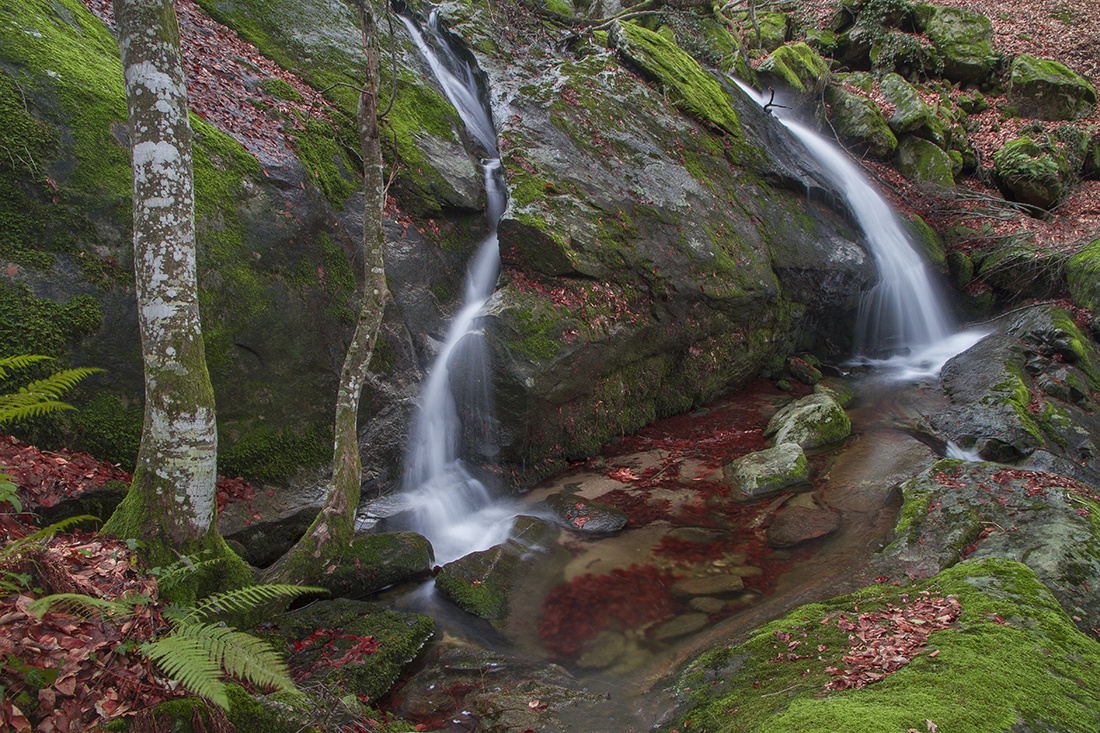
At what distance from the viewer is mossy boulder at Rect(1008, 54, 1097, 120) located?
1744 cm

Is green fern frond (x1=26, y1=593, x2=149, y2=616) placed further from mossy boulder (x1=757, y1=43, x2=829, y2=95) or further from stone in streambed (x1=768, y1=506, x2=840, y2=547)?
mossy boulder (x1=757, y1=43, x2=829, y2=95)

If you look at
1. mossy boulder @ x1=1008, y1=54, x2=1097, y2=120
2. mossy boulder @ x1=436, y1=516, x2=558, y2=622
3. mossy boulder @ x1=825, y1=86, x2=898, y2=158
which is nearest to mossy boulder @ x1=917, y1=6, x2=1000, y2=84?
mossy boulder @ x1=1008, y1=54, x2=1097, y2=120

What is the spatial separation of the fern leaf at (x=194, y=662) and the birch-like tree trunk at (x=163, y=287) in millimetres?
1435

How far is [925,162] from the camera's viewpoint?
52.9 feet

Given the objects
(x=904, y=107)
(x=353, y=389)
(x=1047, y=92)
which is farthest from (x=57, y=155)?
(x=1047, y=92)

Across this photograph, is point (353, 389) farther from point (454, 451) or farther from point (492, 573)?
point (454, 451)

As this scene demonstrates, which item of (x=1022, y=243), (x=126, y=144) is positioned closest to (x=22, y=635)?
(x=126, y=144)

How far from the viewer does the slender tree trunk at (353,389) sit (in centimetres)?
482

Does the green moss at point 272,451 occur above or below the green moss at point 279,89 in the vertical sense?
below

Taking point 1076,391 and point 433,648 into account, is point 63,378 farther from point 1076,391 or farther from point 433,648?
point 1076,391

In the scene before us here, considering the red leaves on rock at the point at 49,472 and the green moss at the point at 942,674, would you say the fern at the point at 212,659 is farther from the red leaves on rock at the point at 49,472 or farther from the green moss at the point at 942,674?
the red leaves on rock at the point at 49,472

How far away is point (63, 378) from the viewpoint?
346 cm

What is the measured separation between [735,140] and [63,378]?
1280 cm

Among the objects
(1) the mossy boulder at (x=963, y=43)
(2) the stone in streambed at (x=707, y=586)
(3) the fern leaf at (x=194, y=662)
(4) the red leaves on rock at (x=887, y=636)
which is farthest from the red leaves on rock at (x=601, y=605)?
(1) the mossy boulder at (x=963, y=43)
